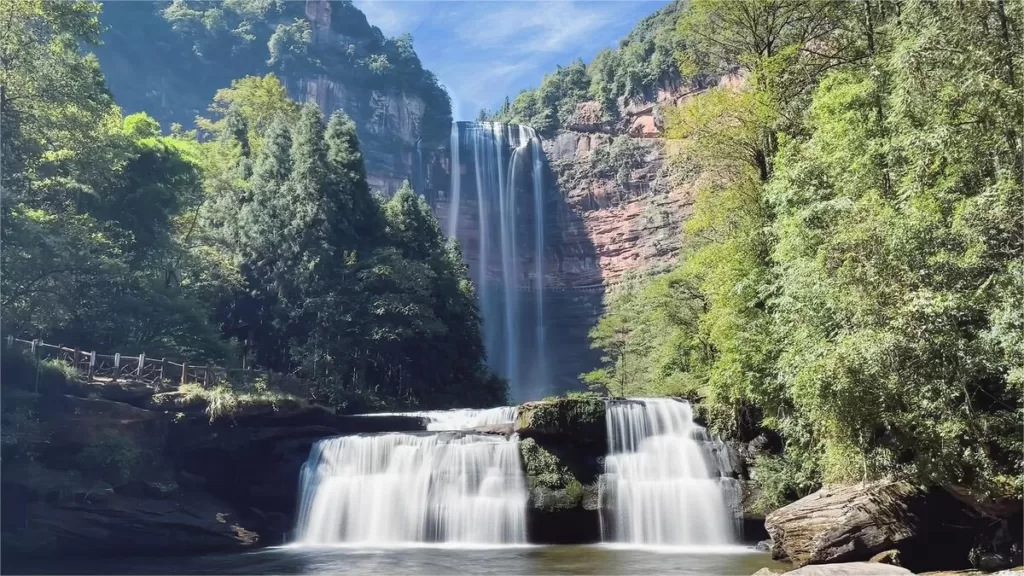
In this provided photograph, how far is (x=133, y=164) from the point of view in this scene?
26.3 meters

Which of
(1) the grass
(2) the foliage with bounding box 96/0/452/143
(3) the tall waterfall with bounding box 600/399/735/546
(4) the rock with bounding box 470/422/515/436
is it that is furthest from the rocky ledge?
(2) the foliage with bounding box 96/0/452/143

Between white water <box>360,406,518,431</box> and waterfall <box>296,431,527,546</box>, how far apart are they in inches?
78.1

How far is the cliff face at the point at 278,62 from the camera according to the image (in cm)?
7606

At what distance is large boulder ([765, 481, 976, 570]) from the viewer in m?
12.0

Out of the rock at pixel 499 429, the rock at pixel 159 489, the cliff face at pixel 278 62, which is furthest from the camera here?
the cliff face at pixel 278 62

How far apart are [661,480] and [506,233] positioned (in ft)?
156

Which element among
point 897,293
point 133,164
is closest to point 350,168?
point 133,164

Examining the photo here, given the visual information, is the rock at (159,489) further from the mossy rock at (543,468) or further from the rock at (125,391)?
the mossy rock at (543,468)

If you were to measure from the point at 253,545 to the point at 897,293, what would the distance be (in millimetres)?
17447

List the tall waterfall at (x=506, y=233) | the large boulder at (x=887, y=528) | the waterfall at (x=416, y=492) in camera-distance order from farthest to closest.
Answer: the tall waterfall at (x=506, y=233) → the waterfall at (x=416, y=492) → the large boulder at (x=887, y=528)

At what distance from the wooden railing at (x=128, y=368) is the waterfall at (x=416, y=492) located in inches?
185

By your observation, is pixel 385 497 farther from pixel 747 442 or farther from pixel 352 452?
pixel 747 442

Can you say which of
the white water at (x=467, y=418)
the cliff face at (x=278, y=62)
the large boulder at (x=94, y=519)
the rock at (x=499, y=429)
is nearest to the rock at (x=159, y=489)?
the large boulder at (x=94, y=519)

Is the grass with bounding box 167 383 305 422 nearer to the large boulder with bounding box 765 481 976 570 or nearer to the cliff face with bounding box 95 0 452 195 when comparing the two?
the large boulder with bounding box 765 481 976 570
